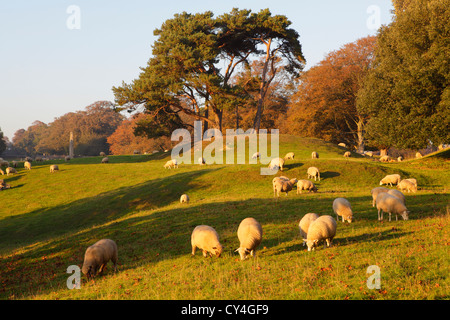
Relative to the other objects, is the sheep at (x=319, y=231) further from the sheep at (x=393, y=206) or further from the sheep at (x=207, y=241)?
the sheep at (x=393, y=206)

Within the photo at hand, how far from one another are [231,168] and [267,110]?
49796 millimetres

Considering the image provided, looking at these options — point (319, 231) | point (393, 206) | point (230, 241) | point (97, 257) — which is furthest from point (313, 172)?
point (97, 257)

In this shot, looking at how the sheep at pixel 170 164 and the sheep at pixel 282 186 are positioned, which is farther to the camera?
the sheep at pixel 170 164

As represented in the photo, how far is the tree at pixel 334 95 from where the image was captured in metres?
71.6

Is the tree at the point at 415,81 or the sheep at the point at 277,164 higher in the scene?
the tree at the point at 415,81

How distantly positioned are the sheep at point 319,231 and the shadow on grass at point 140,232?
888 mm

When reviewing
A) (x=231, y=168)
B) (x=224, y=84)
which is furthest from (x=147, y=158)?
(x=231, y=168)

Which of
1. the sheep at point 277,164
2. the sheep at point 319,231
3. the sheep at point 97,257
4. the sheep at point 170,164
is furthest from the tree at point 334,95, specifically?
the sheep at point 97,257

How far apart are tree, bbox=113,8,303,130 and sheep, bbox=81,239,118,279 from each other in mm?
44926

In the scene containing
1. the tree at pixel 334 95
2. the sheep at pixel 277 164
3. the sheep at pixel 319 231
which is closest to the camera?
the sheep at pixel 319 231

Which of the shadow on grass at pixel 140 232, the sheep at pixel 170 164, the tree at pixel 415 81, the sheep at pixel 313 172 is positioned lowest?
the shadow on grass at pixel 140 232

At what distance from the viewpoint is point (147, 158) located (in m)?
70.8

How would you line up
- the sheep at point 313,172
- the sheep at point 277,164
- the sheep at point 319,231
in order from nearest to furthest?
the sheep at point 319,231 < the sheep at point 313,172 < the sheep at point 277,164

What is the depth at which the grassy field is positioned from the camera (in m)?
10.8
